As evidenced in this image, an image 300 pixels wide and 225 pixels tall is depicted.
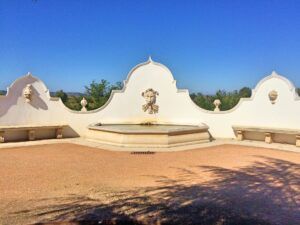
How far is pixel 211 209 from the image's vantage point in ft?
17.9

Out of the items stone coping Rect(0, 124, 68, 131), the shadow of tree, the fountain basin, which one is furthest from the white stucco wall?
the shadow of tree

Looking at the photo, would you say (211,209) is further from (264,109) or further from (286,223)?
(264,109)

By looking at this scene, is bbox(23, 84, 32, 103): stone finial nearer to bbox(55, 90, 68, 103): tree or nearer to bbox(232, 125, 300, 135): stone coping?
bbox(55, 90, 68, 103): tree

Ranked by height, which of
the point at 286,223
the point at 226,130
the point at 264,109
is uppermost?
the point at 264,109

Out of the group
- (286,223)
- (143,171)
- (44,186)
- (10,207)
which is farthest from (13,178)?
(286,223)

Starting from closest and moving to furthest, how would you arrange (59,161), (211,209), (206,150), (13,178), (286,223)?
(286,223) → (211,209) → (13,178) → (59,161) → (206,150)

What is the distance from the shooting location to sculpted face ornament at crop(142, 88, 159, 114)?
16.8 metres

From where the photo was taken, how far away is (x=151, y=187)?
691 cm

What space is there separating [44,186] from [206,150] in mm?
7133

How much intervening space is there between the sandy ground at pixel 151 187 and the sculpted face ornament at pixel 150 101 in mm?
5631

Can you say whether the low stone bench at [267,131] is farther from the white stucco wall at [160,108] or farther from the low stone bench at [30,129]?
the low stone bench at [30,129]

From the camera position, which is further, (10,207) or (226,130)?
(226,130)

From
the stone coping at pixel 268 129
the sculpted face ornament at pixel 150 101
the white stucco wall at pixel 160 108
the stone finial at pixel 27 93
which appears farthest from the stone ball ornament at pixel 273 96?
the stone finial at pixel 27 93

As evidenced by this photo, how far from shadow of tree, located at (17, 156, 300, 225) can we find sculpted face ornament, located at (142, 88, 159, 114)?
358 inches
